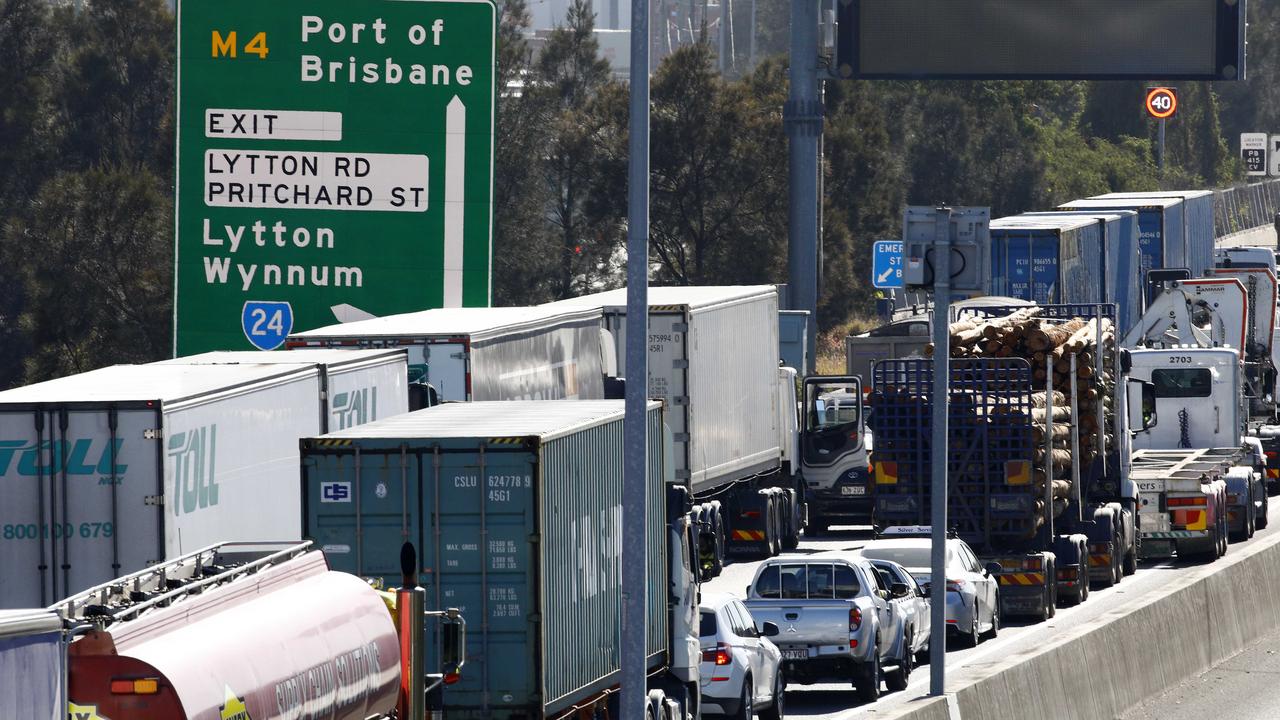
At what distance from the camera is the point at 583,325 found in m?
27.6

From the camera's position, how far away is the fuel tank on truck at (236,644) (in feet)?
30.6

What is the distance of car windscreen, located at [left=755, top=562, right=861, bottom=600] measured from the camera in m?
21.8

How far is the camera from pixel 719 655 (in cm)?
1881

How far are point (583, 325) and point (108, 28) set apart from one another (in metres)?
30.6

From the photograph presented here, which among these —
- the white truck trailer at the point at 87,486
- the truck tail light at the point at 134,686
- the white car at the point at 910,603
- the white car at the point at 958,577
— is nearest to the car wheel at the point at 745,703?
the white car at the point at 910,603

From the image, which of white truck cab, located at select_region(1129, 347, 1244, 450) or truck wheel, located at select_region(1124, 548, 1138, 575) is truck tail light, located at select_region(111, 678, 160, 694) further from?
white truck cab, located at select_region(1129, 347, 1244, 450)

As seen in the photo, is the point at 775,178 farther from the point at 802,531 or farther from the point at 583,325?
the point at 583,325

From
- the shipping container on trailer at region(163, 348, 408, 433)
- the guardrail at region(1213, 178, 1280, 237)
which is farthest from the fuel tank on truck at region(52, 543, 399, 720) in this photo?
the guardrail at region(1213, 178, 1280, 237)

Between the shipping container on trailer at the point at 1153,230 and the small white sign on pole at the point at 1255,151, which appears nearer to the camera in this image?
the shipping container on trailer at the point at 1153,230

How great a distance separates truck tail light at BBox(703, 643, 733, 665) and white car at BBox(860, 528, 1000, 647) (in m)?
5.81

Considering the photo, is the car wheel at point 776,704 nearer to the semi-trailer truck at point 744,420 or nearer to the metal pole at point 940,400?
the metal pole at point 940,400

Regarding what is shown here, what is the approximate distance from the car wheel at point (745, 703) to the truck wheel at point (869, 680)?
267 cm

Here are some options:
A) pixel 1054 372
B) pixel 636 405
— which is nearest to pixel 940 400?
pixel 636 405

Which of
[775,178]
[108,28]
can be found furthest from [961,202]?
[108,28]
